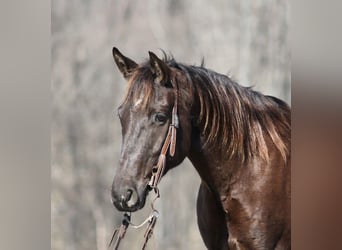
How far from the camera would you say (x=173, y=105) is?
1.16 m

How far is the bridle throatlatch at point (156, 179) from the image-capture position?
1.15 m

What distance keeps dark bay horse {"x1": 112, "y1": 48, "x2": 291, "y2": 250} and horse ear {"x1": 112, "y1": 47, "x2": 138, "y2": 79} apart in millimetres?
16

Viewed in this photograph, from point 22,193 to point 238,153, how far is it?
1.76 ft

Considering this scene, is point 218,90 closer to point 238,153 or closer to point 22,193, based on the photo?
point 238,153

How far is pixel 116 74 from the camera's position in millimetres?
1197

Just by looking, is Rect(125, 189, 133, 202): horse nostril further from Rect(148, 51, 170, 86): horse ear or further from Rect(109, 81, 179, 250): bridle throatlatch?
Rect(148, 51, 170, 86): horse ear

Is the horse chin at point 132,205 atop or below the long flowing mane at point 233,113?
below

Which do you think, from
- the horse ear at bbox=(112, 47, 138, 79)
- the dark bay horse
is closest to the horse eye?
the dark bay horse

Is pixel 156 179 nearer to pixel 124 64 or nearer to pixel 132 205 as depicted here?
pixel 132 205

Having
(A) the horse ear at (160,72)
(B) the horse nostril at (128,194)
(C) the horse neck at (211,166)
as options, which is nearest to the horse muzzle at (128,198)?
(B) the horse nostril at (128,194)

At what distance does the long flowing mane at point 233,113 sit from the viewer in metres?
1.16

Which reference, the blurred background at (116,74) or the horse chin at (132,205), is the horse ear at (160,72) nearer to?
the blurred background at (116,74)

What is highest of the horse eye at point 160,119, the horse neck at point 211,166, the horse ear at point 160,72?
the horse ear at point 160,72

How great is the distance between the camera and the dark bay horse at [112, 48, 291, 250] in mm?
1152
